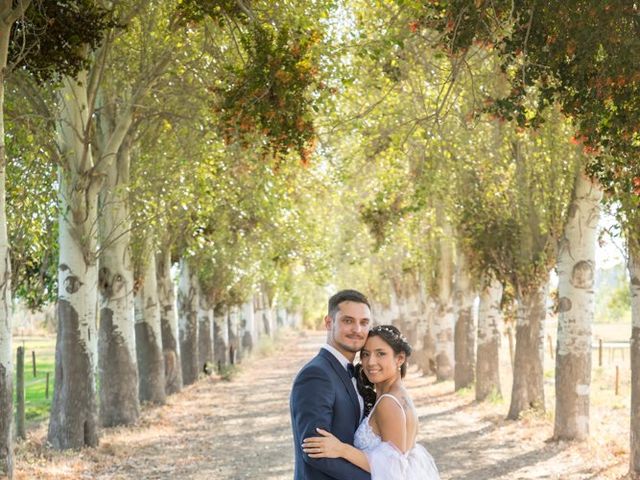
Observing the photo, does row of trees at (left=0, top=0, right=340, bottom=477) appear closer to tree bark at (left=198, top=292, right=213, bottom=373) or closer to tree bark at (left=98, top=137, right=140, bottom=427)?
tree bark at (left=98, top=137, right=140, bottom=427)

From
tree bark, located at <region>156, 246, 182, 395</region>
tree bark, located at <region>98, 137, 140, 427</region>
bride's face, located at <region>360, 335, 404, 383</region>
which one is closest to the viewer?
bride's face, located at <region>360, 335, 404, 383</region>

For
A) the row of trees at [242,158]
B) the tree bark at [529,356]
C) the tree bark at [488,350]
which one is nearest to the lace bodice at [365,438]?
the row of trees at [242,158]

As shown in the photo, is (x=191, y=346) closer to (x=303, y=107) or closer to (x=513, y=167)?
(x=513, y=167)

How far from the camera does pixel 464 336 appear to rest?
29719 millimetres

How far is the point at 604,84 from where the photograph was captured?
27.9 ft

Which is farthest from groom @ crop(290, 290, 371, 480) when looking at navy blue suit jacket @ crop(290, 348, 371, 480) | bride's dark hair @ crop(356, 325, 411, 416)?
bride's dark hair @ crop(356, 325, 411, 416)

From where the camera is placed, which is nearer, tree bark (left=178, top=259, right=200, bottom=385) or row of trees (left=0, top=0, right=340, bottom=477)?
row of trees (left=0, top=0, right=340, bottom=477)

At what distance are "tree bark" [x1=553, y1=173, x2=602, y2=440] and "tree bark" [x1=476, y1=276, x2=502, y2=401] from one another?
7946 millimetres

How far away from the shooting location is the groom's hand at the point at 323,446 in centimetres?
577

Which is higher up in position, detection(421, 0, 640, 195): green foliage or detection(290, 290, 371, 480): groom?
detection(421, 0, 640, 195): green foliage

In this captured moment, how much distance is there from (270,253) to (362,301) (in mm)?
26935

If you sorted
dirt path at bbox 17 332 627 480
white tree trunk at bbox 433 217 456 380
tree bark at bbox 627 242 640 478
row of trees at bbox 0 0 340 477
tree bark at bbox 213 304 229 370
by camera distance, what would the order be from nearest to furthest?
row of trees at bbox 0 0 340 477 < tree bark at bbox 627 242 640 478 < dirt path at bbox 17 332 627 480 < white tree trunk at bbox 433 217 456 380 < tree bark at bbox 213 304 229 370

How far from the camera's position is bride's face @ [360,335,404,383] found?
6176 millimetres

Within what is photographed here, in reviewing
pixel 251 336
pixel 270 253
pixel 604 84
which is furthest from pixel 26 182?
pixel 251 336
